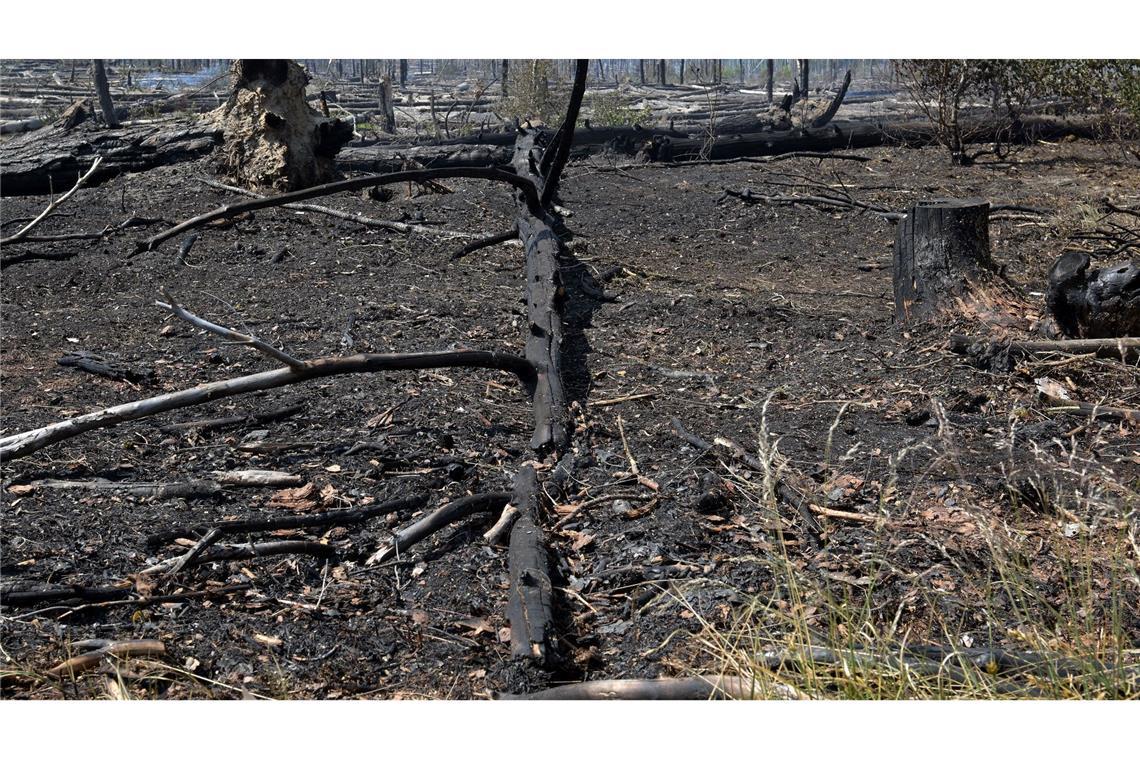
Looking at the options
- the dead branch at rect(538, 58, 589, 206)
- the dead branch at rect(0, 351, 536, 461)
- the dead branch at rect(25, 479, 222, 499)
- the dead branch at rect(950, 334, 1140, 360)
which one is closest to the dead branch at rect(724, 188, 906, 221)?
the dead branch at rect(538, 58, 589, 206)

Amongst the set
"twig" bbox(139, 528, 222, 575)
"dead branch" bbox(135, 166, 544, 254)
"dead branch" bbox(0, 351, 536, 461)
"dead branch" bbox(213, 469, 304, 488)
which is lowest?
"twig" bbox(139, 528, 222, 575)

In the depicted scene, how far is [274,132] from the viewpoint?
9047 mm

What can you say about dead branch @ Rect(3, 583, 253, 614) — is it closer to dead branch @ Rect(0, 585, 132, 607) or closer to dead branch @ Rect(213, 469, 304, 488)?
dead branch @ Rect(0, 585, 132, 607)

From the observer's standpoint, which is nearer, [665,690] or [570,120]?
[665,690]

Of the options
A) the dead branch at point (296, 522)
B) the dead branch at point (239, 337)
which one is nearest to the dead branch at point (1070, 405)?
the dead branch at point (296, 522)

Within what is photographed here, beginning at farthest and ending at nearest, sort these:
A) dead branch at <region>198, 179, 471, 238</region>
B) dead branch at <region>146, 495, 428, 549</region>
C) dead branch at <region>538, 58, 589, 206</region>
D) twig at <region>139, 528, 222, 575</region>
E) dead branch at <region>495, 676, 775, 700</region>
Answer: dead branch at <region>198, 179, 471, 238</region> → dead branch at <region>538, 58, 589, 206</region> → dead branch at <region>146, 495, 428, 549</region> → twig at <region>139, 528, 222, 575</region> → dead branch at <region>495, 676, 775, 700</region>

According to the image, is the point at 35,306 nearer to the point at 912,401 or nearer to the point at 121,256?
the point at 121,256

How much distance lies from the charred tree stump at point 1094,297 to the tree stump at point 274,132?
6331mm

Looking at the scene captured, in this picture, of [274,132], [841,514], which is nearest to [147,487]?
[841,514]

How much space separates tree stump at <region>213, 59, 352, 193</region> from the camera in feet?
29.5

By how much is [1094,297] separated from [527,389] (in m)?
2.87

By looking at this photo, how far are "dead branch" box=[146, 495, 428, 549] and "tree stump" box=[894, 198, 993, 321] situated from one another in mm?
3335

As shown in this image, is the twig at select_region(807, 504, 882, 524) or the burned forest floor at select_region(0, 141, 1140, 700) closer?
the burned forest floor at select_region(0, 141, 1140, 700)

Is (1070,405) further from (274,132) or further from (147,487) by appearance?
(274,132)
